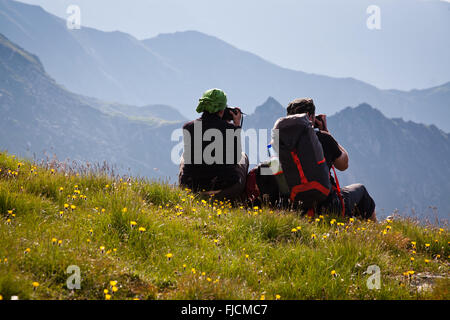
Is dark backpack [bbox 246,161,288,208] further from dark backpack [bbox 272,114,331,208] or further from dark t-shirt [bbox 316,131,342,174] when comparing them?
dark t-shirt [bbox 316,131,342,174]

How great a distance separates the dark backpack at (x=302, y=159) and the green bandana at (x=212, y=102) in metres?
1.35

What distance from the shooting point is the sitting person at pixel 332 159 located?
5.98 m

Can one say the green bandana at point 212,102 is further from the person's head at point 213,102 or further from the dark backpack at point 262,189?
the dark backpack at point 262,189

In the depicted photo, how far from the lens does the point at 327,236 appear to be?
14.8ft

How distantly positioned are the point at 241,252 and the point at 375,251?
161 centimetres

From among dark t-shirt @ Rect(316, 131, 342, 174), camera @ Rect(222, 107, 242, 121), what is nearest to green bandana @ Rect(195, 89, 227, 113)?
camera @ Rect(222, 107, 242, 121)

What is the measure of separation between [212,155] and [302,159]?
1.77 metres

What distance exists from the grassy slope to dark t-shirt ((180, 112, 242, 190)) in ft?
3.57

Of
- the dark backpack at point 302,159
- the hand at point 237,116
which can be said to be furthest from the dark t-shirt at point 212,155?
the dark backpack at point 302,159

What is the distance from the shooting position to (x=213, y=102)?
660 cm

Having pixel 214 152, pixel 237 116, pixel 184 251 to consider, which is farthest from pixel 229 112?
pixel 184 251

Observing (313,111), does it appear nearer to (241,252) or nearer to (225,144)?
(225,144)

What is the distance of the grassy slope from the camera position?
10.1 feet

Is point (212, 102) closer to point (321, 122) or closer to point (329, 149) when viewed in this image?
point (321, 122)
